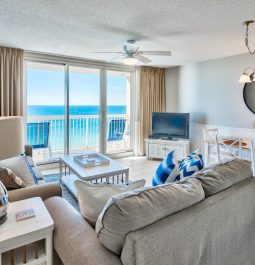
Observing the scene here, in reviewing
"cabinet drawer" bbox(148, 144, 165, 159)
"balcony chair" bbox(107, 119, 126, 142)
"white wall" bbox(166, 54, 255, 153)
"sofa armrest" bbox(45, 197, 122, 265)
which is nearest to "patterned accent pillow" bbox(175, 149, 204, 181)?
"sofa armrest" bbox(45, 197, 122, 265)

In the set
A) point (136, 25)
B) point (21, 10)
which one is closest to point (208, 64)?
point (136, 25)

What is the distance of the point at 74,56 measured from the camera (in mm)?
4316

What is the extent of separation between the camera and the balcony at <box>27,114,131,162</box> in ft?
15.6

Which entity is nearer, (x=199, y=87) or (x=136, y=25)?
(x=136, y=25)

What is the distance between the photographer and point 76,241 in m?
0.97

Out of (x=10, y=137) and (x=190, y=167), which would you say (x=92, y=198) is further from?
(x=10, y=137)

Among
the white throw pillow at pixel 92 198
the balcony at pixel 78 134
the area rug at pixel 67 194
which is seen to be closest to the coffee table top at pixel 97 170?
the area rug at pixel 67 194

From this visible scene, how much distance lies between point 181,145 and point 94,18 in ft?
10.6

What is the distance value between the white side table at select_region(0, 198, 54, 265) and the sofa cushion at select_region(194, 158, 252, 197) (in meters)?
0.86

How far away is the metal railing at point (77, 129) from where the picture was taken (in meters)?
4.93

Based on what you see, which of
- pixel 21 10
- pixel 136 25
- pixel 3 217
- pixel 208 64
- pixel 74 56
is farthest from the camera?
pixel 208 64

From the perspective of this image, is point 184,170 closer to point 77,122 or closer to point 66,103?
point 66,103

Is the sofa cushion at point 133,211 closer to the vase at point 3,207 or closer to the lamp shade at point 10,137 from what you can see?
the vase at point 3,207

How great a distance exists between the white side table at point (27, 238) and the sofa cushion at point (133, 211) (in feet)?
1.05
